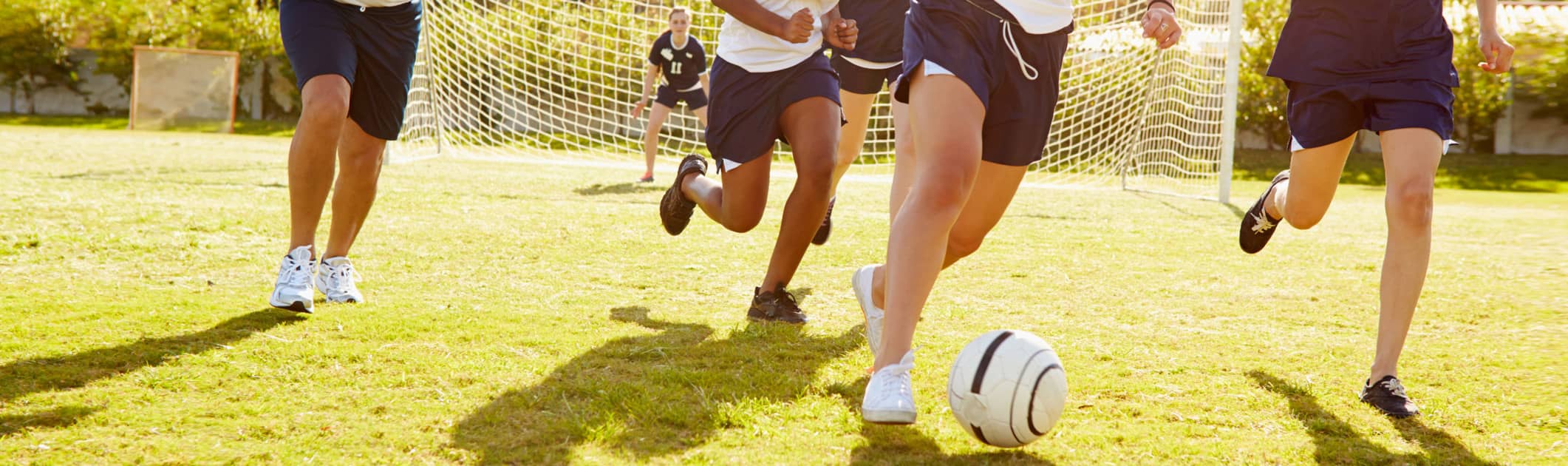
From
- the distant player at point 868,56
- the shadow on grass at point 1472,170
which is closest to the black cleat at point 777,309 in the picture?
the distant player at point 868,56

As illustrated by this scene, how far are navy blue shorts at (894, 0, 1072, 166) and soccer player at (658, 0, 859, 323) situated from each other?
2.88 ft

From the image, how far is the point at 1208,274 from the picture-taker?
5.55 meters

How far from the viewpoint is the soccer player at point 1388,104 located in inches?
123

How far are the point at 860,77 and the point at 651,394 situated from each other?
2.16 meters

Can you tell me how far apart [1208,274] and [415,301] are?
3.62 m

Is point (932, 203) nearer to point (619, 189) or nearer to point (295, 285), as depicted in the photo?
point (295, 285)

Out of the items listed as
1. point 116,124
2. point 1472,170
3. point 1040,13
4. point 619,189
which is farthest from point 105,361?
point 116,124

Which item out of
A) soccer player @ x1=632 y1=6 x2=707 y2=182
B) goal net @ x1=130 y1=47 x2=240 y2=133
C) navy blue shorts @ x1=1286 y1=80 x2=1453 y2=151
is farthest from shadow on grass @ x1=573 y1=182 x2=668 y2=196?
goal net @ x1=130 y1=47 x2=240 y2=133

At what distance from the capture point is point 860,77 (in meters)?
4.71

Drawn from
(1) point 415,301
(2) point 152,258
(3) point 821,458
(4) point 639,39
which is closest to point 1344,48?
(3) point 821,458

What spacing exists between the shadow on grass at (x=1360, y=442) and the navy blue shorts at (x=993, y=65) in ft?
3.11

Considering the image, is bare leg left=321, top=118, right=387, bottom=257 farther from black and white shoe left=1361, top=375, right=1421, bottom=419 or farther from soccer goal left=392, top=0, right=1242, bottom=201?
soccer goal left=392, top=0, right=1242, bottom=201

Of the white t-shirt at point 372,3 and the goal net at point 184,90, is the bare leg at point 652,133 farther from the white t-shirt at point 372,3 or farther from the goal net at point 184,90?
the goal net at point 184,90

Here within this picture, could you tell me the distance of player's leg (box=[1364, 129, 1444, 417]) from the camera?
3.11 m
